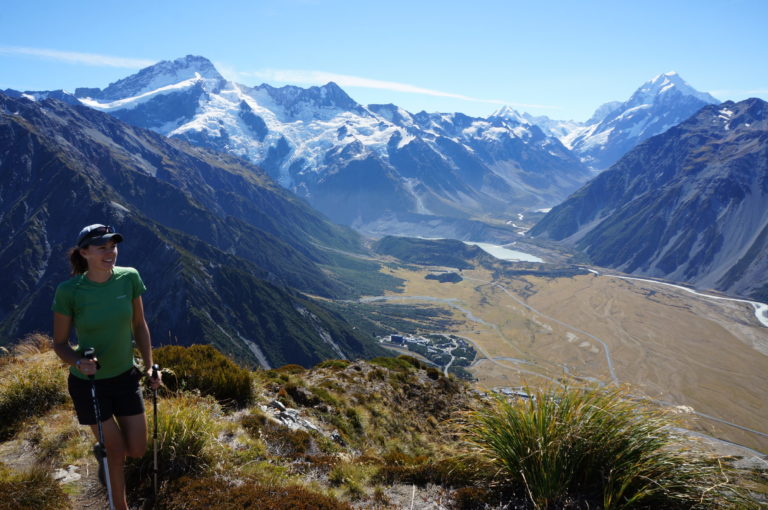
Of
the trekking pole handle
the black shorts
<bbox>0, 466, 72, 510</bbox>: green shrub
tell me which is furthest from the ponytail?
<bbox>0, 466, 72, 510</bbox>: green shrub

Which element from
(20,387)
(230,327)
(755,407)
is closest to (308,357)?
(230,327)

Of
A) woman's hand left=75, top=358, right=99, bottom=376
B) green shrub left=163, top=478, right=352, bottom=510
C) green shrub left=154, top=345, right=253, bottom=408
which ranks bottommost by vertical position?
green shrub left=154, top=345, right=253, bottom=408

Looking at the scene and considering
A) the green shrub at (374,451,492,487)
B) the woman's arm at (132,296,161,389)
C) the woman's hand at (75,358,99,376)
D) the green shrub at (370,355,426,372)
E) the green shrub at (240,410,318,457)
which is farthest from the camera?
the green shrub at (370,355,426,372)

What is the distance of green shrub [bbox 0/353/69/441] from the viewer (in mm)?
10234

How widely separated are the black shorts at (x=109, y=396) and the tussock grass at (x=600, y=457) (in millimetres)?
6001

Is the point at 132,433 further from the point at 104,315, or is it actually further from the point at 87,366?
the point at 104,315

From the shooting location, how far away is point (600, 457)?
663 cm

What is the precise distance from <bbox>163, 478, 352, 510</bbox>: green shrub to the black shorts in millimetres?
1768

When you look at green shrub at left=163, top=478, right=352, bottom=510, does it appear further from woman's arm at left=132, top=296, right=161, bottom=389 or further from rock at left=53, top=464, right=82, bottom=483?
rock at left=53, top=464, right=82, bottom=483

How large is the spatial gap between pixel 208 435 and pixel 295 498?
7.90 feet

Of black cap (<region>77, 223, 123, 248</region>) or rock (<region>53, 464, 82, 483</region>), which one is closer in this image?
black cap (<region>77, 223, 123, 248</region>)

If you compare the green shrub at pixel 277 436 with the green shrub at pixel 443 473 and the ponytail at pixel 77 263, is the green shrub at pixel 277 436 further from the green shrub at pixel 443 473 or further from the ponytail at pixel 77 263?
the ponytail at pixel 77 263

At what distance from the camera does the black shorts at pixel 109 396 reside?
20.4 ft

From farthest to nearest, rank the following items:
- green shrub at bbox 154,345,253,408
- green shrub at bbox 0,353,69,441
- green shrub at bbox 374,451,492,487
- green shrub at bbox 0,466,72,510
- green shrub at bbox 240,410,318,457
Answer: green shrub at bbox 154,345,253,408 → green shrub at bbox 240,410,318,457 → green shrub at bbox 0,353,69,441 → green shrub at bbox 374,451,492,487 → green shrub at bbox 0,466,72,510
